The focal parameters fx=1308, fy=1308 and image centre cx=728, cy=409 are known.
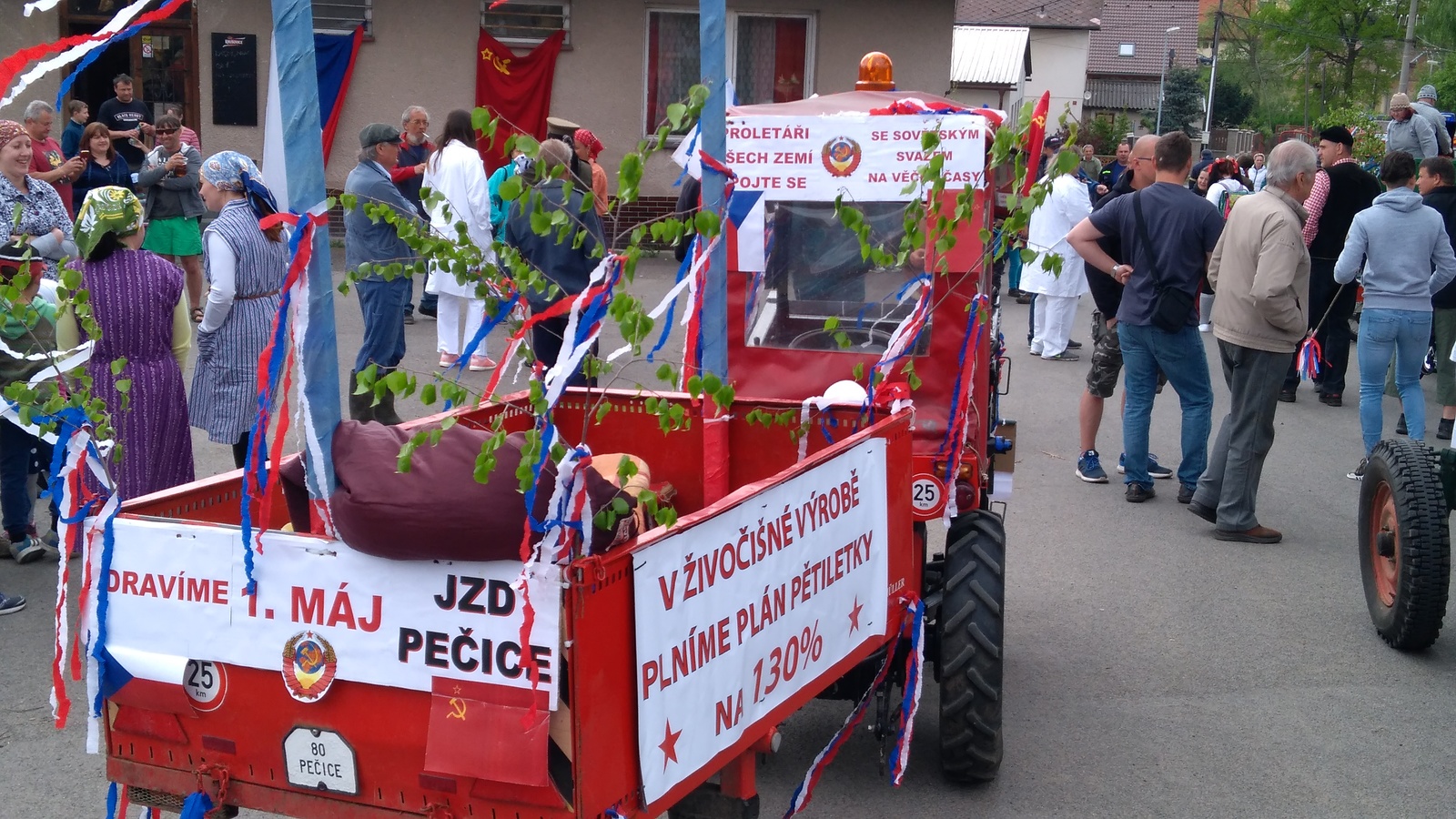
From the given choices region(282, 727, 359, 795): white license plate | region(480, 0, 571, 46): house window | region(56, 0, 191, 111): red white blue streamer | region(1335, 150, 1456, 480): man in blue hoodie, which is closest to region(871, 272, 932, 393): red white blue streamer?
region(282, 727, 359, 795): white license plate

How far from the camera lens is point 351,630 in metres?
2.89

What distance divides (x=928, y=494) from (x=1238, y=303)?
3.37m

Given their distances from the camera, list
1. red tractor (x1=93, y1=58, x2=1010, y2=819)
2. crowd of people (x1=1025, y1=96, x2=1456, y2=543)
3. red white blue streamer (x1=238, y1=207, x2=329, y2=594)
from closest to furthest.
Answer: red tractor (x1=93, y1=58, x2=1010, y2=819) → red white blue streamer (x1=238, y1=207, x2=329, y2=594) → crowd of people (x1=1025, y1=96, x2=1456, y2=543)

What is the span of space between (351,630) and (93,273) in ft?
10.1

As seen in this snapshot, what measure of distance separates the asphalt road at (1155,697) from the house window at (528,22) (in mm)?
10233

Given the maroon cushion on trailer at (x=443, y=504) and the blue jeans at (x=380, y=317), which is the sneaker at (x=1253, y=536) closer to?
the blue jeans at (x=380, y=317)

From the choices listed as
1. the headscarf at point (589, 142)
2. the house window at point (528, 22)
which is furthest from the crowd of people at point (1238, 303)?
the house window at point (528, 22)

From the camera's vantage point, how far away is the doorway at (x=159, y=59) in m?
16.7

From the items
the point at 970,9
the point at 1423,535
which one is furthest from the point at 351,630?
the point at 970,9

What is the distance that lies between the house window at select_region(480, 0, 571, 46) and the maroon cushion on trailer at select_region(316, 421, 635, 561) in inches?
593

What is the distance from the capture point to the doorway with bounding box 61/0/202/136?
16.7 meters

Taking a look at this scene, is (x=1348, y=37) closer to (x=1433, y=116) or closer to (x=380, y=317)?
(x=1433, y=116)

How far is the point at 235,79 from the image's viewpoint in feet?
55.4

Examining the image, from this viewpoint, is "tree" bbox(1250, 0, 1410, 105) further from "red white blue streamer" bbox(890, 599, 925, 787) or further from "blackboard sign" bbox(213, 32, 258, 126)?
"red white blue streamer" bbox(890, 599, 925, 787)
